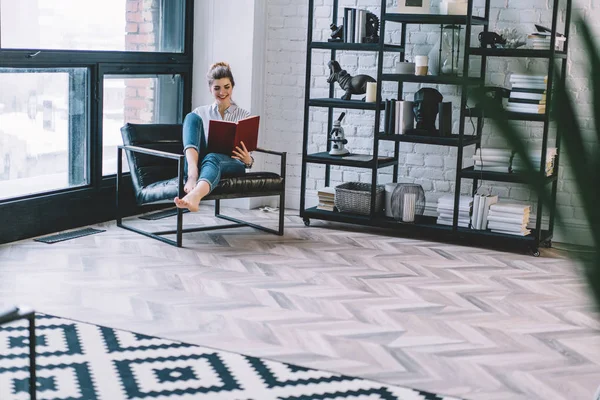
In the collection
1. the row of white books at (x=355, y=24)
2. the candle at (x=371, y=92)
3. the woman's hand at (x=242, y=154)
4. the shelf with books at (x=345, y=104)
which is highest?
the row of white books at (x=355, y=24)

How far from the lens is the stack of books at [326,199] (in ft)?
18.8

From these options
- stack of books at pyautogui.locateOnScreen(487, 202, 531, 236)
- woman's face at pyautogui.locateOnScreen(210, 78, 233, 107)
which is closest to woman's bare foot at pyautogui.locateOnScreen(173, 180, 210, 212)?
woman's face at pyautogui.locateOnScreen(210, 78, 233, 107)

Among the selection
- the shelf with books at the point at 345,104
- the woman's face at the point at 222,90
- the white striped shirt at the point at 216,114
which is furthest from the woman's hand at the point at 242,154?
the shelf with books at the point at 345,104

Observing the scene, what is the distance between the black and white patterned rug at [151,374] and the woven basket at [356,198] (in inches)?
101

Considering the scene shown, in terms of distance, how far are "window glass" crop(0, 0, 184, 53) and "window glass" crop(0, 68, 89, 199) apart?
193mm

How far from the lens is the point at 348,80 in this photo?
18.3 feet

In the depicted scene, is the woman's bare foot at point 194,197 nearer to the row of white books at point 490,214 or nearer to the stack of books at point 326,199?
the stack of books at point 326,199

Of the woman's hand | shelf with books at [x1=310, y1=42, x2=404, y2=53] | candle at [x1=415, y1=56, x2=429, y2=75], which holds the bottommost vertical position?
the woman's hand

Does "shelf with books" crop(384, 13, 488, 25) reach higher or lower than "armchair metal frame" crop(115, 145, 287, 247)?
higher

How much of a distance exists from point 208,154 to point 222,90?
1.61ft

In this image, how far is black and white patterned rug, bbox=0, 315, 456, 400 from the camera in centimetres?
277

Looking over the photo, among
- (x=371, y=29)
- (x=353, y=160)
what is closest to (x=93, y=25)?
(x=371, y=29)

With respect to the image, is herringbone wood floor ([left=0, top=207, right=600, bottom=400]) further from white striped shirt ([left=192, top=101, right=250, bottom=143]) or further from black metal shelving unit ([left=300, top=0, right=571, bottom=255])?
white striped shirt ([left=192, top=101, right=250, bottom=143])

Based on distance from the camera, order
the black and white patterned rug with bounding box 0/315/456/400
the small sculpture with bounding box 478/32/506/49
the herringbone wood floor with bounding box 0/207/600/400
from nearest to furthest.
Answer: the black and white patterned rug with bounding box 0/315/456/400
the herringbone wood floor with bounding box 0/207/600/400
the small sculpture with bounding box 478/32/506/49
